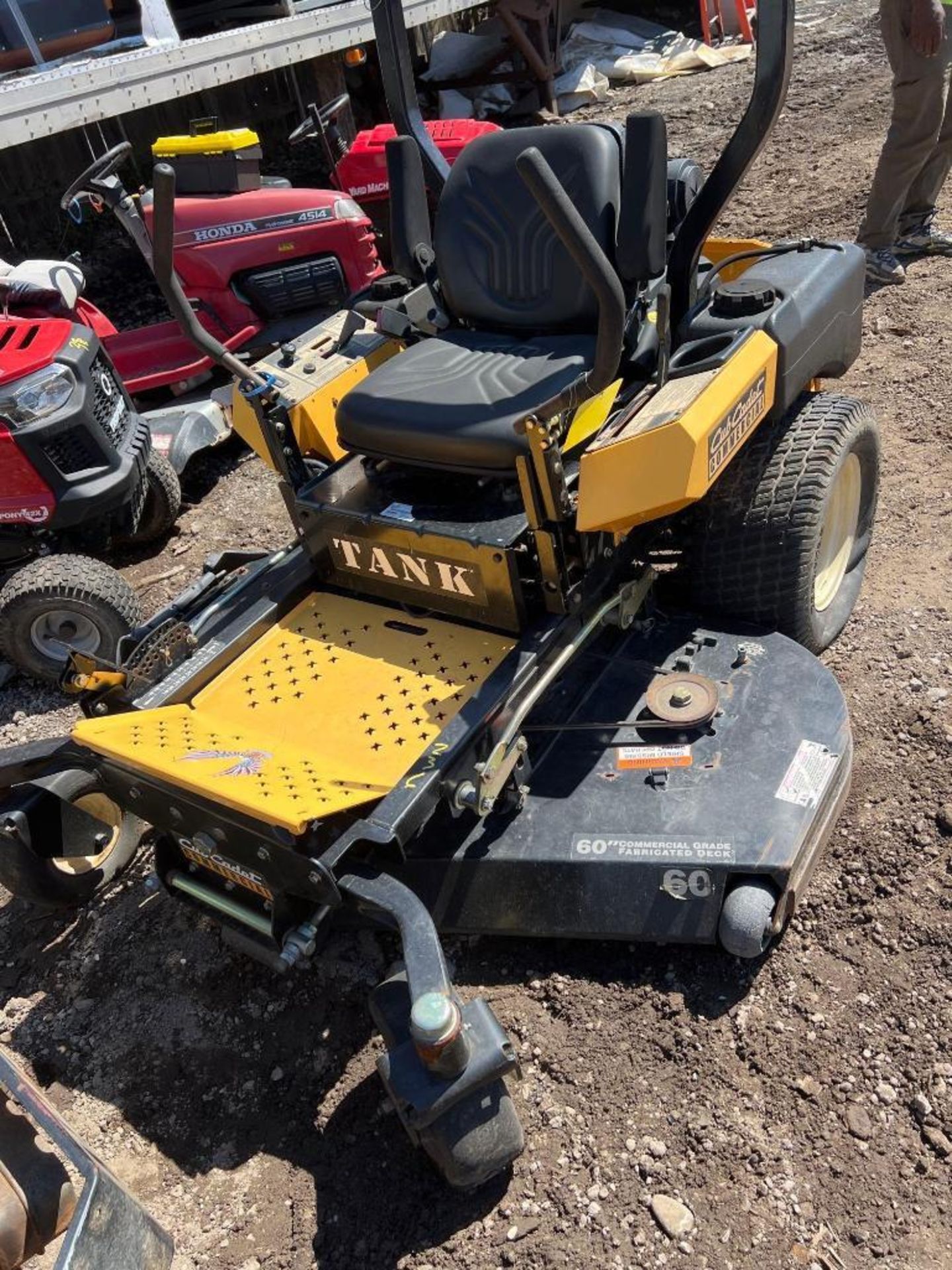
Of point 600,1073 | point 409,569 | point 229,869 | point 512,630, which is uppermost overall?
point 409,569

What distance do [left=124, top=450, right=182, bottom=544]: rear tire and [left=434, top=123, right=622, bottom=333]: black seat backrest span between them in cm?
160

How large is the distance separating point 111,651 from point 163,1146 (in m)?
1.65

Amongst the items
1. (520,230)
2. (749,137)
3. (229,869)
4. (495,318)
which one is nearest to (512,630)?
(229,869)

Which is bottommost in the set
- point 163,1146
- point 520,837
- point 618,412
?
point 163,1146

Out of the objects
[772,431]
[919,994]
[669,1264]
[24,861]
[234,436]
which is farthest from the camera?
[234,436]

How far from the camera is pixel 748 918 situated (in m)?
2.02

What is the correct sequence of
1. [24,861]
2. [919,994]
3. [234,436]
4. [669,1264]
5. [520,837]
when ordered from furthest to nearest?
[234,436] → [24,861] → [520,837] → [919,994] → [669,1264]

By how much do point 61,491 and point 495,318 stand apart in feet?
5.25

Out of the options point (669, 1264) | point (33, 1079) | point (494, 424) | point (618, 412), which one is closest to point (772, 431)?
point (618, 412)

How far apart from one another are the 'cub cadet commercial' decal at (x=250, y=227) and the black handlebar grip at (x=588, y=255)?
10.1ft

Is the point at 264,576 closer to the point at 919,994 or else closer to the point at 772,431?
the point at 772,431

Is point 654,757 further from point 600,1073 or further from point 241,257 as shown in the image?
point 241,257

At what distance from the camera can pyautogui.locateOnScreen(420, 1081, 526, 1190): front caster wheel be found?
1788 mm

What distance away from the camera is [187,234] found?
4738 millimetres
